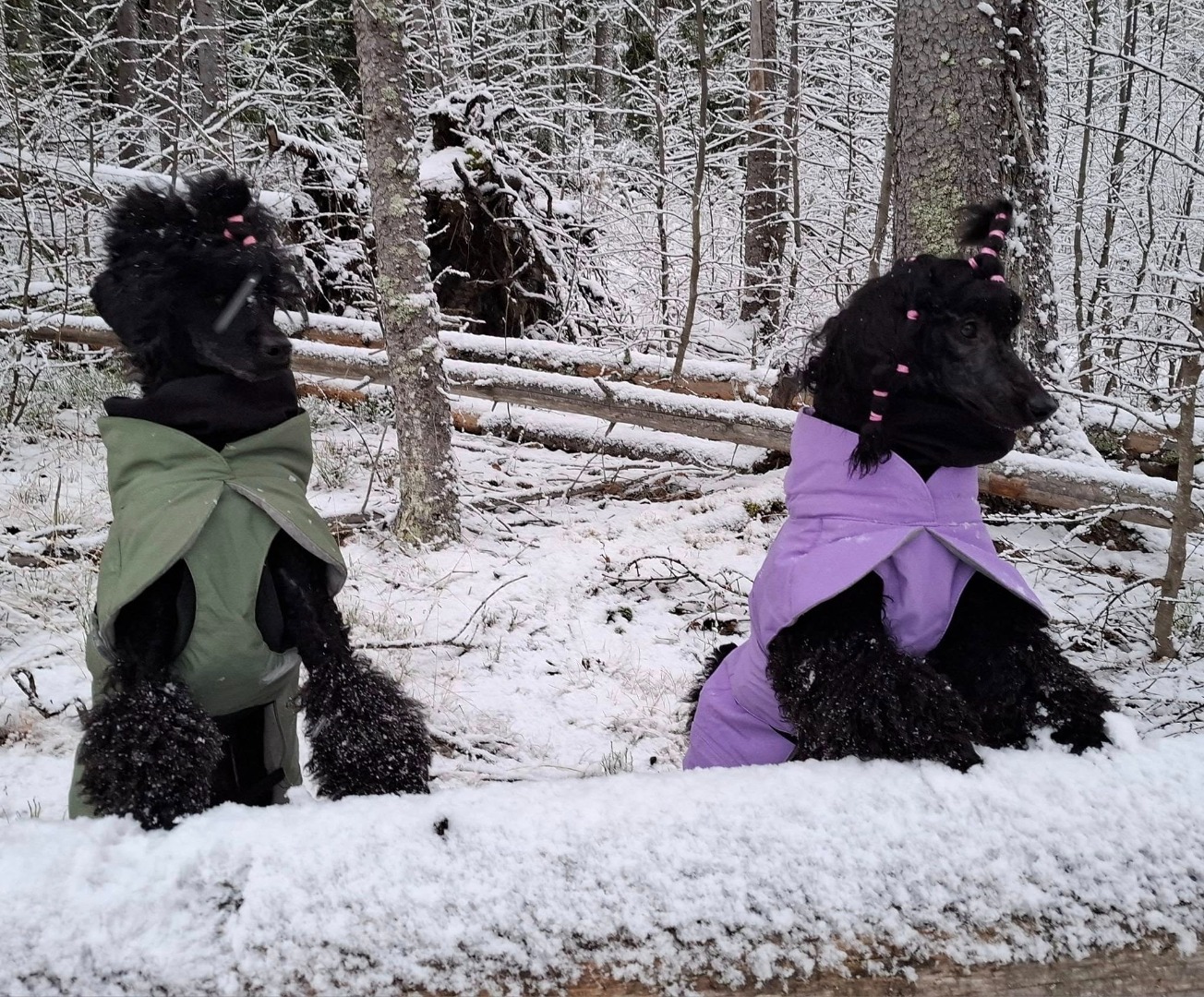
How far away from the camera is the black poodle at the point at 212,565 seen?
6.05 feet

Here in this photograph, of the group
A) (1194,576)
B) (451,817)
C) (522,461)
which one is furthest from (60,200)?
(1194,576)

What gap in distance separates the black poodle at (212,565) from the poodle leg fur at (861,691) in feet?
3.13

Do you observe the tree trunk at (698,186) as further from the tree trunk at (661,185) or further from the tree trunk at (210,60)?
the tree trunk at (210,60)

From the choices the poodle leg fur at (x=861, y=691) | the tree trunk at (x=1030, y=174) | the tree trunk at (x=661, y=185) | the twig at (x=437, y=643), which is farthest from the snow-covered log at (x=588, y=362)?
the poodle leg fur at (x=861, y=691)

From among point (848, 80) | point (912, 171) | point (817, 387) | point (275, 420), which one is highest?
point (848, 80)

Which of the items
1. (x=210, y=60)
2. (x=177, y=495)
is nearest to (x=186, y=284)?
(x=177, y=495)

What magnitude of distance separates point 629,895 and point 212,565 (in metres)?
1.28

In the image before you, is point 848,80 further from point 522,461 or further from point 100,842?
point 100,842

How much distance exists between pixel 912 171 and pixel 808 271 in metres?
5.61

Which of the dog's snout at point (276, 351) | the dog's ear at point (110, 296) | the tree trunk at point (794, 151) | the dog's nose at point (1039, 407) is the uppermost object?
the tree trunk at point (794, 151)

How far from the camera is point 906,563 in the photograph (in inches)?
78.3

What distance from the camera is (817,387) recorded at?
2252 millimetres

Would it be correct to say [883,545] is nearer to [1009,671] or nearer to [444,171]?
[1009,671]

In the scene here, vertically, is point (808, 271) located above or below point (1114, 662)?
above
